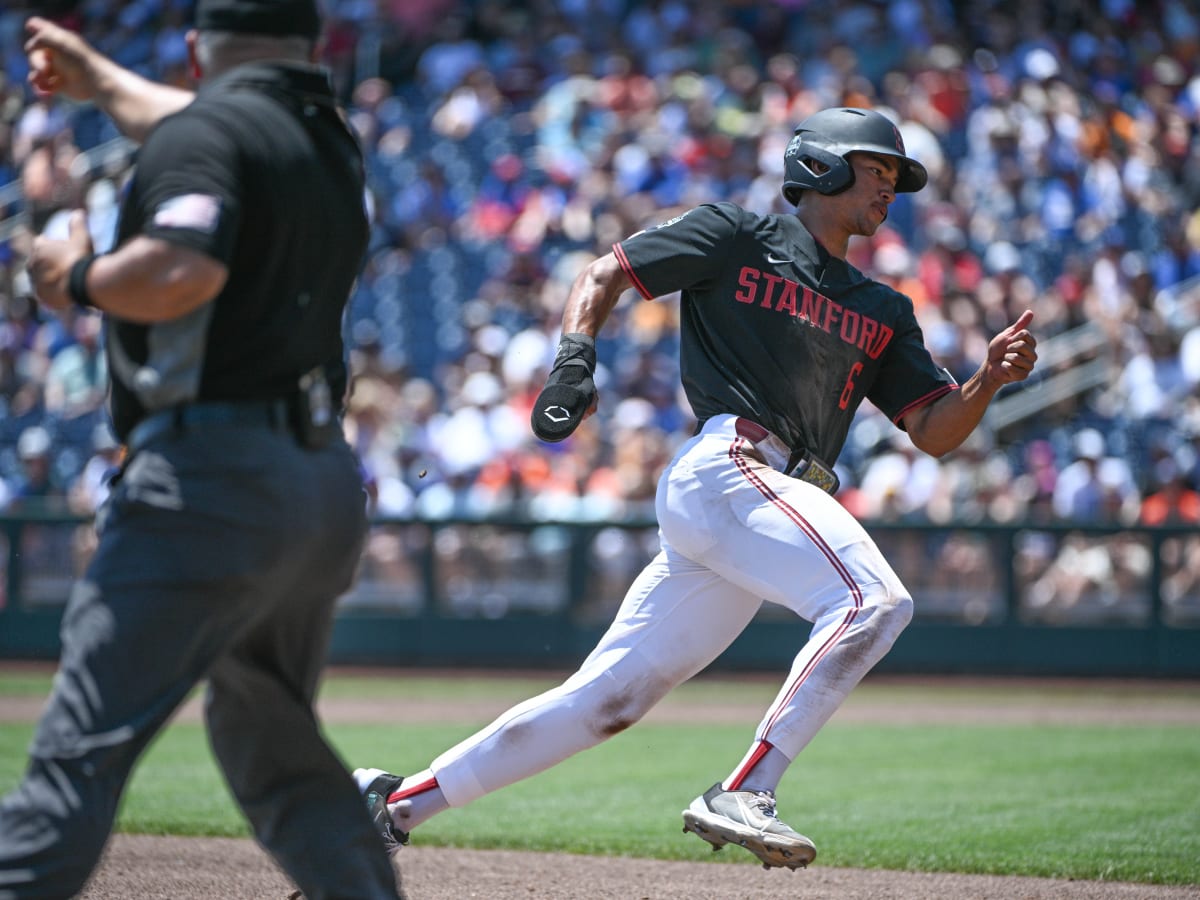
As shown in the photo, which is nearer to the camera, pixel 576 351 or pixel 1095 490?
pixel 576 351

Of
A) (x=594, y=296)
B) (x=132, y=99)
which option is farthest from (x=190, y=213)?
(x=594, y=296)

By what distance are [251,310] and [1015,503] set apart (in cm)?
1066

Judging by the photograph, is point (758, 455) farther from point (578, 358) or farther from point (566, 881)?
point (566, 881)

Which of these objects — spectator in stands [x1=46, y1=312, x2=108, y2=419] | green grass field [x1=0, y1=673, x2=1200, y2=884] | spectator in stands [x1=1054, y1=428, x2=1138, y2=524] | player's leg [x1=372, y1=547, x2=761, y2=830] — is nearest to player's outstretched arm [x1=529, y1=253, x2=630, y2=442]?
player's leg [x1=372, y1=547, x2=761, y2=830]

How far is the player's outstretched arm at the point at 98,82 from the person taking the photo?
11.3ft

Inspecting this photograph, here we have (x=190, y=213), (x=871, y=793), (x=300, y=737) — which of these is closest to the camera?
(x=190, y=213)

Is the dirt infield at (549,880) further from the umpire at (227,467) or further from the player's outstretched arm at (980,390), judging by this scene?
the umpire at (227,467)

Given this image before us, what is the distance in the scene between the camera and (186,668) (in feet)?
10.1

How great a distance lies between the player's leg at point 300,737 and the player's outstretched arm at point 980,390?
2191mm

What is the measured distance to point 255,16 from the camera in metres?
3.21

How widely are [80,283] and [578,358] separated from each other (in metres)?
1.72

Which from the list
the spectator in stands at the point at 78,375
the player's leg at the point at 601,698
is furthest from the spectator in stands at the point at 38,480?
the player's leg at the point at 601,698

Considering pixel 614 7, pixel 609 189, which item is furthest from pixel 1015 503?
pixel 614 7

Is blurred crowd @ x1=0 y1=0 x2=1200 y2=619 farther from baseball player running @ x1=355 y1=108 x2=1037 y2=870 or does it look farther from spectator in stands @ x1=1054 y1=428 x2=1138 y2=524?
baseball player running @ x1=355 y1=108 x2=1037 y2=870
